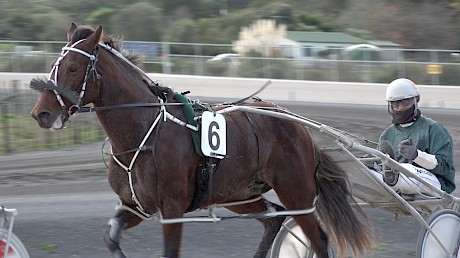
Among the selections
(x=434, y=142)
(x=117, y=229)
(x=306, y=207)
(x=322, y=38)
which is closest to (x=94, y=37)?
(x=117, y=229)

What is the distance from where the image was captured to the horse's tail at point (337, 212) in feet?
19.0

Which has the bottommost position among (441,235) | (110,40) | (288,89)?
(288,89)

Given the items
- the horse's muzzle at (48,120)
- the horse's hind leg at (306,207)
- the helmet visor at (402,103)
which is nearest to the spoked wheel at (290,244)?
the horse's hind leg at (306,207)

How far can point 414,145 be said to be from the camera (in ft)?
18.8

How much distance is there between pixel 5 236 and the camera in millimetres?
4551

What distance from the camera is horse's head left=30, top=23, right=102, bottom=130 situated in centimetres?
468

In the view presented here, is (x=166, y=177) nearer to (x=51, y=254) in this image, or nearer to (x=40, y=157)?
(x=51, y=254)

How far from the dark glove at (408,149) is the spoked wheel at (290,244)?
0.92 m

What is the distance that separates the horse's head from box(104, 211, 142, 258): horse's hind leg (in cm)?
76

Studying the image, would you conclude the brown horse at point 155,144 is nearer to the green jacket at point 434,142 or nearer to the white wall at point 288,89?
the green jacket at point 434,142

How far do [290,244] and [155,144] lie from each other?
62.9 inches

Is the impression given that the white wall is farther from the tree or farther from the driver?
the tree

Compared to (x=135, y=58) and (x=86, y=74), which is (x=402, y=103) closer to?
(x=135, y=58)

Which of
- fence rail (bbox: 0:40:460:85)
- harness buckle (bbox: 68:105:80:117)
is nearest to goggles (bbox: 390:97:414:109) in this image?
harness buckle (bbox: 68:105:80:117)
